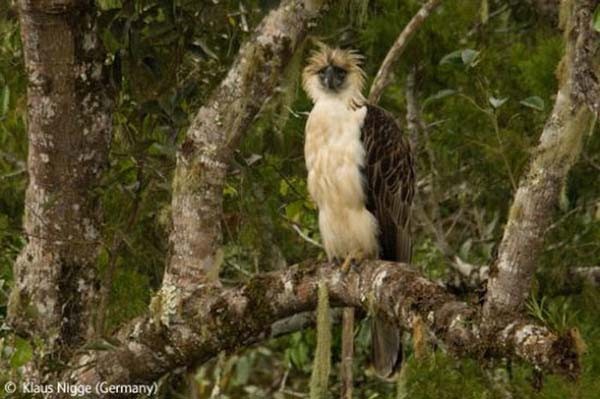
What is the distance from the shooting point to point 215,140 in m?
4.02

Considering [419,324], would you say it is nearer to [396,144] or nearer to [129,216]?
[396,144]

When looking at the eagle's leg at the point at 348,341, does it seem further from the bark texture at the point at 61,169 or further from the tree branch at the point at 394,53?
the bark texture at the point at 61,169

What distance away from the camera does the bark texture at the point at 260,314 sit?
327 cm

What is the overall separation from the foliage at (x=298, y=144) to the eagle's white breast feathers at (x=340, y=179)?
0.16 meters

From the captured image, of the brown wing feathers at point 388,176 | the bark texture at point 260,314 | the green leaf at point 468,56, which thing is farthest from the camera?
the brown wing feathers at point 388,176

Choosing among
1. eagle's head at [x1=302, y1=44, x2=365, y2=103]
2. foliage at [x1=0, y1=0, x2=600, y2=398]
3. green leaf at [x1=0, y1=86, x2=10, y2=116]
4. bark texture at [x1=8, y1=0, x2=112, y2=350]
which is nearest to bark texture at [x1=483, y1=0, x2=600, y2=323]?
foliage at [x1=0, y1=0, x2=600, y2=398]

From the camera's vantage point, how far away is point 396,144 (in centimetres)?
477

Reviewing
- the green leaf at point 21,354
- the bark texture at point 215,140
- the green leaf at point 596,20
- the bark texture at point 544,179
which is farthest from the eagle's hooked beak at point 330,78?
the green leaf at point 596,20

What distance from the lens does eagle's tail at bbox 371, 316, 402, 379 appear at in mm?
4613

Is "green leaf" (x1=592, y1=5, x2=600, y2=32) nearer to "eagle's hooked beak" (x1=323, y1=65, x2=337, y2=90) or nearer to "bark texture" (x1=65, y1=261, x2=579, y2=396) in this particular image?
"bark texture" (x1=65, y1=261, x2=579, y2=396)

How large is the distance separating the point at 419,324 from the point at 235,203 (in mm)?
2111

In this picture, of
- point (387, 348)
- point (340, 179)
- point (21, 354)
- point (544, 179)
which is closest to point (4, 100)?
point (21, 354)

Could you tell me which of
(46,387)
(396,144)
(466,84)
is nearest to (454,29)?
(466,84)

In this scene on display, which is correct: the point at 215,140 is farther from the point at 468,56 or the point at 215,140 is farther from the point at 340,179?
the point at 468,56
